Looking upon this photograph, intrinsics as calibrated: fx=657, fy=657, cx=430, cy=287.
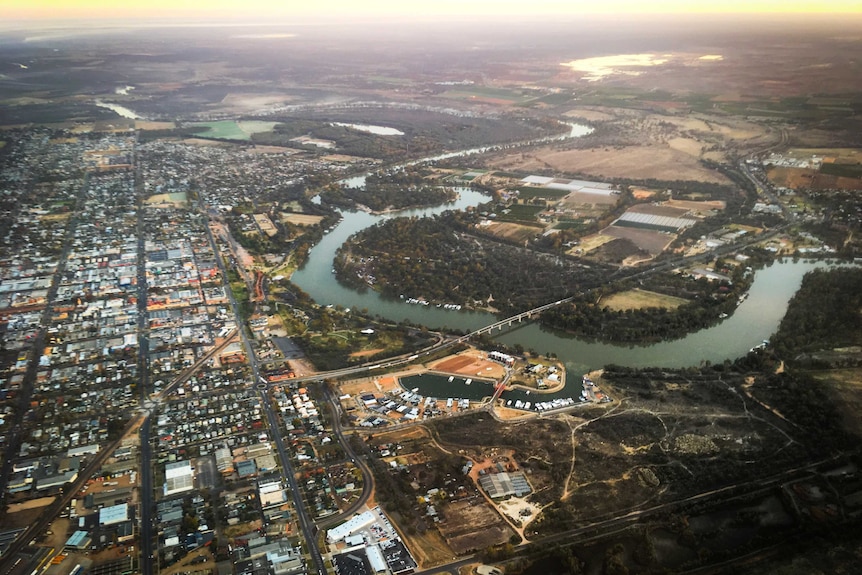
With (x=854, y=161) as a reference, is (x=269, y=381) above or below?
below

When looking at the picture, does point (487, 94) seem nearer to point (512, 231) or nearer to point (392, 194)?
point (392, 194)

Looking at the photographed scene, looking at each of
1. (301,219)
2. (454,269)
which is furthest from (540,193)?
(301,219)

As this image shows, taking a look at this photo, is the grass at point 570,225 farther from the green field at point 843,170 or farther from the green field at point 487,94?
the green field at point 487,94

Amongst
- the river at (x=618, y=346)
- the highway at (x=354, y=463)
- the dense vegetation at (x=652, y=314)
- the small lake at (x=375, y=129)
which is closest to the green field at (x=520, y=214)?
the dense vegetation at (x=652, y=314)

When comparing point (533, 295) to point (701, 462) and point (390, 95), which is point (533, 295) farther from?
point (390, 95)

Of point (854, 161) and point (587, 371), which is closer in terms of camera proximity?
point (587, 371)

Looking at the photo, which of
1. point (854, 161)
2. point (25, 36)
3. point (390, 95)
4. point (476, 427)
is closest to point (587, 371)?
point (476, 427)
